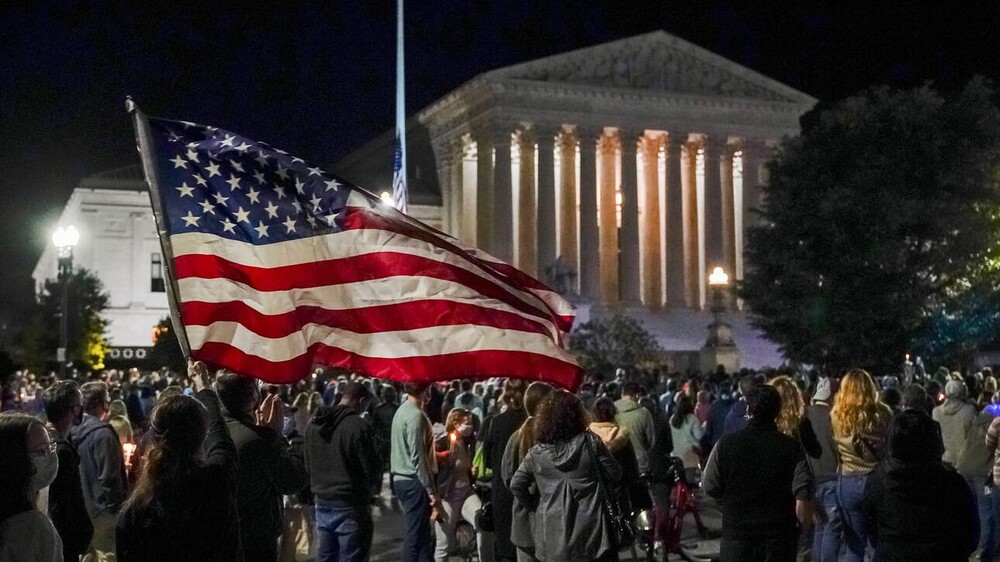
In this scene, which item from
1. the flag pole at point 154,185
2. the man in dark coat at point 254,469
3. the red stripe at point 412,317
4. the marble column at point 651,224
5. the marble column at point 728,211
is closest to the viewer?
the flag pole at point 154,185

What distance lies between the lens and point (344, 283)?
6711mm

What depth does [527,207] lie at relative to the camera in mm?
57344

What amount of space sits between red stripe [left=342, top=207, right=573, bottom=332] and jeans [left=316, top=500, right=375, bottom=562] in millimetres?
2800

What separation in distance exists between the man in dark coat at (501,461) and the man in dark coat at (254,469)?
209cm

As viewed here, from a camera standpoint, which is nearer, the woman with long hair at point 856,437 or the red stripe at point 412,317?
the red stripe at point 412,317

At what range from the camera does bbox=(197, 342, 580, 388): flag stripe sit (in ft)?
20.9

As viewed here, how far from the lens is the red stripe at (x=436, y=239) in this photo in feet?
22.2

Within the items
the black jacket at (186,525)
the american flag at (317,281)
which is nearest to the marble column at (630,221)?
the american flag at (317,281)

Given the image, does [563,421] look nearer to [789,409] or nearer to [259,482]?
[259,482]

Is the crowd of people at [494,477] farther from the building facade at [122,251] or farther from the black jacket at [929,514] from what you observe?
Answer: the building facade at [122,251]

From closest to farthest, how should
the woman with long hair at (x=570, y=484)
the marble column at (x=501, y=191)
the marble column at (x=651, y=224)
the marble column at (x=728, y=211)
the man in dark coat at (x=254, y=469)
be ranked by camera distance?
1. the man in dark coat at (x=254, y=469)
2. the woman with long hair at (x=570, y=484)
3. the marble column at (x=501, y=191)
4. the marble column at (x=651, y=224)
5. the marble column at (x=728, y=211)

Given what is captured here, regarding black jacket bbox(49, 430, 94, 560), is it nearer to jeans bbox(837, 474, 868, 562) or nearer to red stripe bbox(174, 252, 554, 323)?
red stripe bbox(174, 252, 554, 323)

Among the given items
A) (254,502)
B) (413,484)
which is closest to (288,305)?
(254,502)

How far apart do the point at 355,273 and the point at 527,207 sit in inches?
1998
